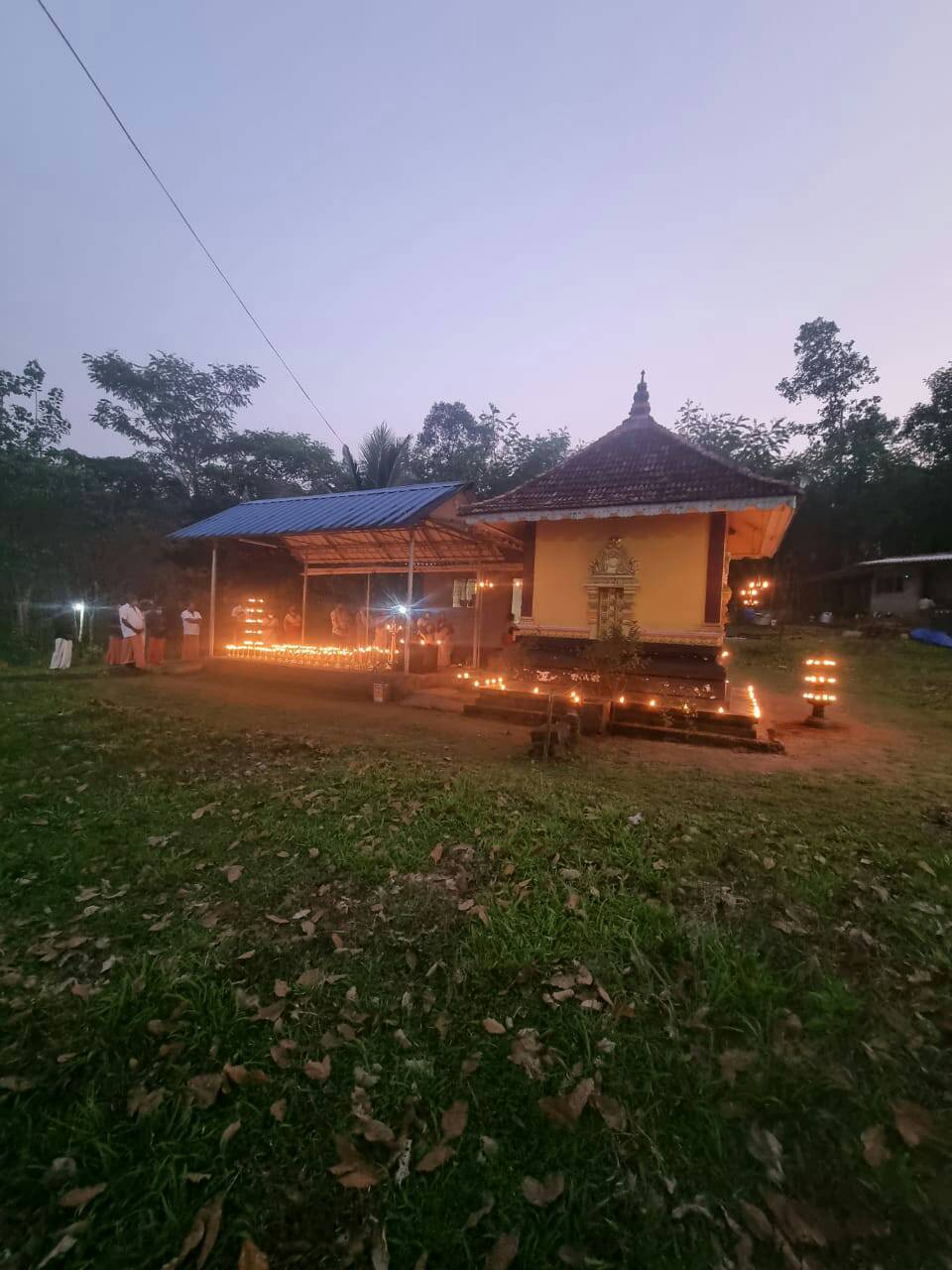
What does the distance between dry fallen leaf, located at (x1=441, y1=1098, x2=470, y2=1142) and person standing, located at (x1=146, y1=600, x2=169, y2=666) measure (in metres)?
14.7

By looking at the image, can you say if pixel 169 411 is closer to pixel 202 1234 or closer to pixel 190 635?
pixel 190 635

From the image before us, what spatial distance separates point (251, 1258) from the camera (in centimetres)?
163

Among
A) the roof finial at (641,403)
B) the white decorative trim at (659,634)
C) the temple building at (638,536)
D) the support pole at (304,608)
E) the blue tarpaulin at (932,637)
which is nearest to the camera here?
the temple building at (638,536)

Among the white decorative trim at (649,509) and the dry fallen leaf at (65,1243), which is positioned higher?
the white decorative trim at (649,509)

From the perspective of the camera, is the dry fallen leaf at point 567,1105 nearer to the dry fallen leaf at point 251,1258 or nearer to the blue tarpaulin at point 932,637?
the dry fallen leaf at point 251,1258

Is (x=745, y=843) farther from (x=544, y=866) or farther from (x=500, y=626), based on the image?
(x=500, y=626)

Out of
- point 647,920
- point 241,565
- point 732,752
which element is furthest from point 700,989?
point 241,565

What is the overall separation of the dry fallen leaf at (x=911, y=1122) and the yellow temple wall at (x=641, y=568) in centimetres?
846

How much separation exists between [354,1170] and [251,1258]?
365 mm

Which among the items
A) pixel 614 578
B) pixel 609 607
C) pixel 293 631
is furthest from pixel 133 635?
pixel 614 578

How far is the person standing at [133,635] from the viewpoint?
1362 cm

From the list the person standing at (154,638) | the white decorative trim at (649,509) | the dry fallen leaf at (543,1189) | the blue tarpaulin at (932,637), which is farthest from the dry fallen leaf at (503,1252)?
the blue tarpaulin at (932,637)

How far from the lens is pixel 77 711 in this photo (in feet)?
28.3

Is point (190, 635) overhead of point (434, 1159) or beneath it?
overhead
